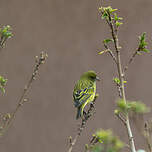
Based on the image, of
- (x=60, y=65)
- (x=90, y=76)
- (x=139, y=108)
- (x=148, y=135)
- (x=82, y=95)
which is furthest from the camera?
(x=60, y=65)

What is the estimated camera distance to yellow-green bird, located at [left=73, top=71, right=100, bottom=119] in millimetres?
1826

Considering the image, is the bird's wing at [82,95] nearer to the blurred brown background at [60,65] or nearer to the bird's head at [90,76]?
the bird's head at [90,76]

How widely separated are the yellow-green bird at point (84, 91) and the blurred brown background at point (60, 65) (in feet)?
4.66

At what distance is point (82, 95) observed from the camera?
6.17 feet

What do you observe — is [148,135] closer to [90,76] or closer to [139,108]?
[139,108]

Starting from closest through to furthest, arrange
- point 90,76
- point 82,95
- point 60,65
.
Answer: point 82,95 < point 90,76 < point 60,65

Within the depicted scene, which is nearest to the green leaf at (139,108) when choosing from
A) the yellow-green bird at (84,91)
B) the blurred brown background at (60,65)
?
the yellow-green bird at (84,91)

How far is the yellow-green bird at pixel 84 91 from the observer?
183 cm

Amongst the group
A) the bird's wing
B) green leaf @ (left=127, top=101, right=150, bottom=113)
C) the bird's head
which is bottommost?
green leaf @ (left=127, top=101, right=150, bottom=113)

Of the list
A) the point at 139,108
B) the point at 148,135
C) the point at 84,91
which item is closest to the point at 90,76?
the point at 84,91

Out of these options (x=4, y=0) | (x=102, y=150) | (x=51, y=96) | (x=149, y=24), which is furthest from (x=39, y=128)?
(x=102, y=150)

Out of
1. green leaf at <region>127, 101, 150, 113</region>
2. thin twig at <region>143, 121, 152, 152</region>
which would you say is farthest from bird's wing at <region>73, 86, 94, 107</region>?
green leaf at <region>127, 101, 150, 113</region>

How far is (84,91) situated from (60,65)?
153 cm

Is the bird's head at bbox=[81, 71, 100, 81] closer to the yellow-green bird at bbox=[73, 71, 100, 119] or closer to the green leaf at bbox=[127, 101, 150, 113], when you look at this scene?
the yellow-green bird at bbox=[73, 71, 100, 119]
